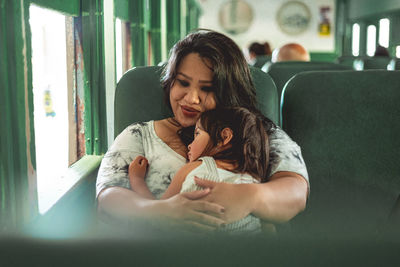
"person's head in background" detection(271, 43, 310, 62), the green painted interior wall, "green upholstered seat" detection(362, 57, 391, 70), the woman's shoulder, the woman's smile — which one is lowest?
the woman's shoulder

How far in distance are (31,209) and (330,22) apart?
40.8 ft

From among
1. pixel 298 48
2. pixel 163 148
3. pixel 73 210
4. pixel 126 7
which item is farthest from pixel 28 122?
pixel 298 48

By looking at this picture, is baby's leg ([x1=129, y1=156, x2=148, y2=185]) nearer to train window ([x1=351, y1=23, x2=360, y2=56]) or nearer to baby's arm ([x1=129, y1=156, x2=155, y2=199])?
baby's arm ([x1=129, y1=156, x2=155, y2=199])

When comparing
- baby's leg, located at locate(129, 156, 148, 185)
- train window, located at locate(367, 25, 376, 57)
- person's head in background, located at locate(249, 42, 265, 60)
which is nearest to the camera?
baby's leg, located at locate(129, 156, 148, 185)

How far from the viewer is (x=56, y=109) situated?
5.47ft

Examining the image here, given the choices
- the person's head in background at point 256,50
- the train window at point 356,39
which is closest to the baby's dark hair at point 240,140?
the person's head in background at point 256,50

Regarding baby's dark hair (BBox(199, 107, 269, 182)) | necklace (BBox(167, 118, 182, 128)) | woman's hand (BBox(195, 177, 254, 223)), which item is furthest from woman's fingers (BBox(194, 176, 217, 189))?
necklace (BBox(167, 118, 182, 128))

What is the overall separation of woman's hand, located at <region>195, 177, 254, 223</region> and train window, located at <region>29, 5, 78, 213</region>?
632 millimetres

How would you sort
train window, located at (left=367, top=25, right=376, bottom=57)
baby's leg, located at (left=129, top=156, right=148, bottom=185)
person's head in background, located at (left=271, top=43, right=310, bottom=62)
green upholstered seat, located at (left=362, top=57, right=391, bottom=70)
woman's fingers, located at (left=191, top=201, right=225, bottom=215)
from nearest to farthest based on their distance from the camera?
woman's fingers, located at (left=191, top=201, right=225, bottom=215) < baby's leg, located at (left=129, top=156, right=148, bottom=185) < person's head in background, located at (left=271, top=43, right=310, bottom=62) < green upholstered seat, located at (left=362, top=57, right=391, bottom=70) < train window, located at (left=367, top=25, right=376, bottom=57)

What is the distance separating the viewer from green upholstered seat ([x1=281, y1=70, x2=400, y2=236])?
123cm

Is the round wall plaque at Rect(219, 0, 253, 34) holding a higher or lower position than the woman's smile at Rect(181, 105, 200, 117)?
higher

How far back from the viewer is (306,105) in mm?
1284

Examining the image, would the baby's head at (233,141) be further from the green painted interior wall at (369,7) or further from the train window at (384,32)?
the train window at (384,32)

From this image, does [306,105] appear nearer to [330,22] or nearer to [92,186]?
[92,186]
